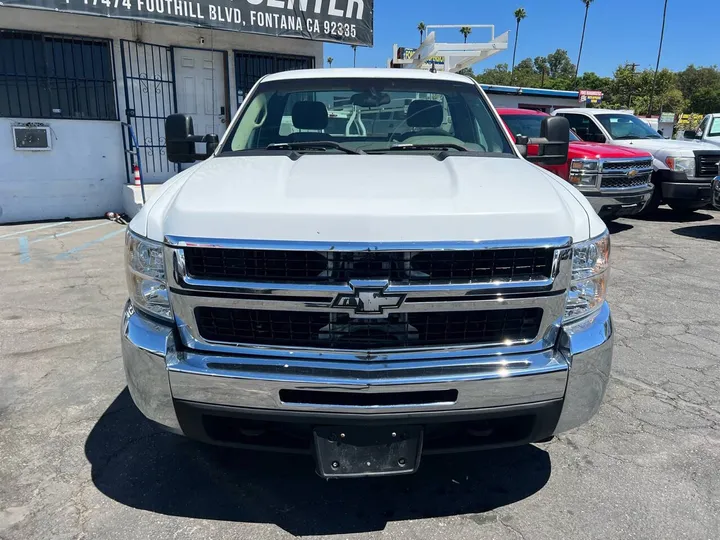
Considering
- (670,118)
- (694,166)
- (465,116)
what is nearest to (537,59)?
(670,118)

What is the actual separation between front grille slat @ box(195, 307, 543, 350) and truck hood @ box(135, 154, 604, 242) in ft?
1.06

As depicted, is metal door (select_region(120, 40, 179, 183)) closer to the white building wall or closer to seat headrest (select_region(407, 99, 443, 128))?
the white building wall

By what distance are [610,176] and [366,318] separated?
765cm

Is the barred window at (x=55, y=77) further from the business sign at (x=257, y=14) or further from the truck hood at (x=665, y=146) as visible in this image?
the truck hood at (x=665, y=146)

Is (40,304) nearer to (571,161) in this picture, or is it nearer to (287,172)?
(287,172)

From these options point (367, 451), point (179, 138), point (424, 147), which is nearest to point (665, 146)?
point (424, 147)

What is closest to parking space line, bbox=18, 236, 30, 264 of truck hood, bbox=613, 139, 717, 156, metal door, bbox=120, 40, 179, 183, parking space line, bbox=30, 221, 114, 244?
parking space line, bbox=30, 221, 114, 244

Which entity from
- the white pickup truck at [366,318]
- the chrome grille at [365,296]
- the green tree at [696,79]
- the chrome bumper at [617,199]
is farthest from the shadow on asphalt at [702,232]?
the green tree at [696,79]

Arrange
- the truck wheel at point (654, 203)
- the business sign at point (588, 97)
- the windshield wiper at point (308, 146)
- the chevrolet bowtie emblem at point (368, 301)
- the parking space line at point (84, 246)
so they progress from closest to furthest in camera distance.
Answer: the chevrolet bowtie emblem at point (368, 301) < the windshield wiper at point (308, 146) < the parking space line at point (84, 246) < the truck wheel at point (654, 203) < the business sign at point (588, 97)

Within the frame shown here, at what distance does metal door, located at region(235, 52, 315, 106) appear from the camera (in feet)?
36.8

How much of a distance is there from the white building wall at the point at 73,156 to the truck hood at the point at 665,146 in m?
8.15

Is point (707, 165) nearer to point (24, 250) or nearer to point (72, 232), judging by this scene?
point (72, 232)

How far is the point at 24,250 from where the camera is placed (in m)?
7.50

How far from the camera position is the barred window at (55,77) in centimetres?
916
